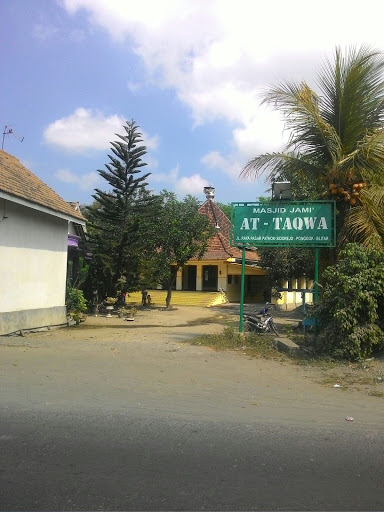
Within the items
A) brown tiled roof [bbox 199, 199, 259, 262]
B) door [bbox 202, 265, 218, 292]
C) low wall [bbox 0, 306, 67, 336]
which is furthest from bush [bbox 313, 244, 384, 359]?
door [bbox 202, 265, 218, 292]

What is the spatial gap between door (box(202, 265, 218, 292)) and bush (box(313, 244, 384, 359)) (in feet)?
72.8

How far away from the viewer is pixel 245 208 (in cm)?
1298

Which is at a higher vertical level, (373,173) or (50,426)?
(373,173)

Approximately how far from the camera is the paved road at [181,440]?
402cm

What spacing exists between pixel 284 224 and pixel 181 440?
8.26 m

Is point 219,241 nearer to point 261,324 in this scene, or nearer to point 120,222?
point 120,222

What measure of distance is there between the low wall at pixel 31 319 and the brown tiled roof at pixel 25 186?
2979mm

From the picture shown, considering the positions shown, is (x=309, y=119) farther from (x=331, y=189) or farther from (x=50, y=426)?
(x=50, y=426)

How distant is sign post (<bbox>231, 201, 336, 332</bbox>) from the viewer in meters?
12.3

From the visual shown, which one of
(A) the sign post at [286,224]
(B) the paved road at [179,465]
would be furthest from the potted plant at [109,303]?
(B) the paved road at [179,465]

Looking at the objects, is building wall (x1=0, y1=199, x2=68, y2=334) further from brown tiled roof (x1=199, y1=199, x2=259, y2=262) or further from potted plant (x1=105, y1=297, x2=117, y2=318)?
brown tiled roof (x1=199, y1=199, x2=259, y2=262)

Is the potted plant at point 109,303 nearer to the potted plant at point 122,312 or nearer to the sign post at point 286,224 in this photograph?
the potted plant at point 122,312

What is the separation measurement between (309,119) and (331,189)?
1.79 m

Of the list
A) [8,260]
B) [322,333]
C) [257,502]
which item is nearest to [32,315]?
[8,260]
